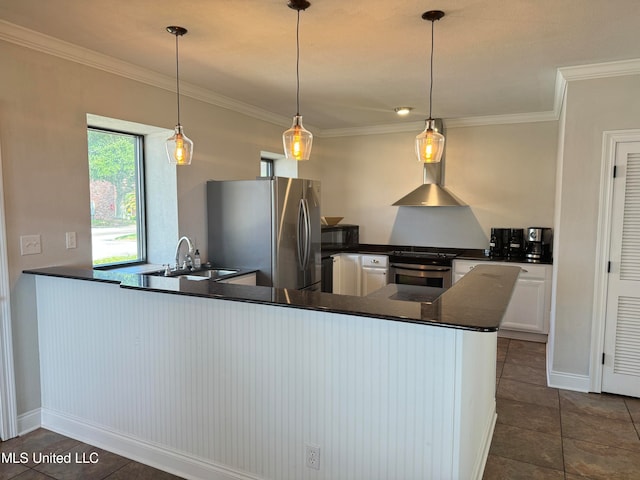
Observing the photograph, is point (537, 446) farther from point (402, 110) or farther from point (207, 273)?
point (402, 110)

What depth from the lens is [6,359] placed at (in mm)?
2570

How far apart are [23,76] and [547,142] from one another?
4893 millimetres

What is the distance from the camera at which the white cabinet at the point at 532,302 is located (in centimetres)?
440

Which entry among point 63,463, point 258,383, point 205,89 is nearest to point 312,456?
point 258,383

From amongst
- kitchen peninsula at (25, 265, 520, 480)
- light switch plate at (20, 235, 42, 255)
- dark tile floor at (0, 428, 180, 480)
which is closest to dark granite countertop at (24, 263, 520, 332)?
kitchen peninsula at (25, 265, 520, 480)

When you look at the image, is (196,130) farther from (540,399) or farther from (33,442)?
(540,399)

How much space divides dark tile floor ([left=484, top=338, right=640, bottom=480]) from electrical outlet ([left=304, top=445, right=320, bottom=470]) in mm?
1016

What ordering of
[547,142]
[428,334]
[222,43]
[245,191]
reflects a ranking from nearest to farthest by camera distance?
[428,334]
[222,43]
[245,191]
[547,142]

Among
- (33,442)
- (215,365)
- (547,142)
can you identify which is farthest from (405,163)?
(33,442)

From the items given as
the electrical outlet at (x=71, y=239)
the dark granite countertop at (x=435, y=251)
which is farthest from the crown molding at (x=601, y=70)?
the electrical outlet at (x=71, y=239)

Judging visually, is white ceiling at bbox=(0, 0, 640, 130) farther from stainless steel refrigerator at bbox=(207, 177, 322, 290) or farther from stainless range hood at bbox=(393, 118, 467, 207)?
stainless range hood at bbox=(393, 118, 467, 207)

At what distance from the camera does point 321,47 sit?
2.80 m

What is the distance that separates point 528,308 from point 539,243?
2.44 ft

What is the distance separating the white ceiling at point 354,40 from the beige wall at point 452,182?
1074 millimetres
